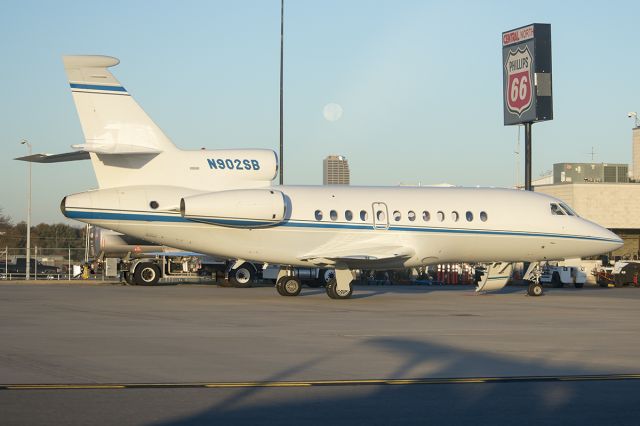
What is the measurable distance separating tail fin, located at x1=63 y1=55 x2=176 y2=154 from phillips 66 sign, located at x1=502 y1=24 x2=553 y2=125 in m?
25.4

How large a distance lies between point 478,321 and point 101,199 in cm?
1199

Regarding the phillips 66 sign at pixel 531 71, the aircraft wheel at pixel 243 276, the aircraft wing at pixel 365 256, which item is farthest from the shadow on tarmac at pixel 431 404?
the phillips 66 sign at pixel 531 71

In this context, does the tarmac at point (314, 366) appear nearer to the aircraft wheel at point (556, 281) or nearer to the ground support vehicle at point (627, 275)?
the aircraft wheel at point (556, 281)

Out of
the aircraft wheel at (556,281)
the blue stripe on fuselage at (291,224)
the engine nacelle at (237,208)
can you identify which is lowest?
the aircraft wheel at (556,281)

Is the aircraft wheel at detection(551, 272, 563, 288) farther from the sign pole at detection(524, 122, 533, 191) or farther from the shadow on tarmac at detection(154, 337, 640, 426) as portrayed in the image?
the shadow on tarmac at detection(154, 337, 640, 426)

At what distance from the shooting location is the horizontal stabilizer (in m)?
28.3

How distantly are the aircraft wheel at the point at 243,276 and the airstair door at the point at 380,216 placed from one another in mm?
12251

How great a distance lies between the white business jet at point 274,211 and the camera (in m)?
27.8

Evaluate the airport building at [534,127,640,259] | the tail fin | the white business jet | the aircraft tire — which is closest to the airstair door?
the white business jet

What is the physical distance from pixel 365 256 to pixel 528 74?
73.4 ft

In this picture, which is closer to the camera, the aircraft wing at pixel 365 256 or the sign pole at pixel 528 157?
the aircraft wing at pixel 365 256

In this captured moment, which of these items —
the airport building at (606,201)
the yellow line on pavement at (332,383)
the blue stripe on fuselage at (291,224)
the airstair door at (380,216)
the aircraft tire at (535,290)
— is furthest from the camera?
the airport building at (606,201)

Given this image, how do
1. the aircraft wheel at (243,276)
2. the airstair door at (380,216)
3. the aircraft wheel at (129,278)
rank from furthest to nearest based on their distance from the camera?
the aircraft wheel at (129,278)
the aircraft wheel at (243,276)
the airstair door at (380,216)

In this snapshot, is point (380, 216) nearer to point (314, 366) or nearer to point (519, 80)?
point (314, 366)
